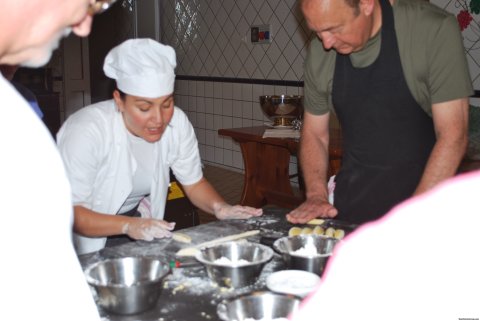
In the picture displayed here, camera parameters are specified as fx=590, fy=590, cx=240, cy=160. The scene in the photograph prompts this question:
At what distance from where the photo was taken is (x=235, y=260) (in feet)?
5.70

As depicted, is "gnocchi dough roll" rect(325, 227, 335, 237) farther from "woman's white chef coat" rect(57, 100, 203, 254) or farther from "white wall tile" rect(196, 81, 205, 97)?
"white wall tile" rect(196, 81, 205, 97)

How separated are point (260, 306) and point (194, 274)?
34 cm

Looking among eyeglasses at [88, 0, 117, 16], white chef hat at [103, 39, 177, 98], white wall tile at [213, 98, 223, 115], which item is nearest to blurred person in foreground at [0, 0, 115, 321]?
eyeglasses at [88, 0, 117, 16]

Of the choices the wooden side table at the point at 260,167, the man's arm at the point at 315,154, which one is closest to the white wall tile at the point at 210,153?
the wooden side table at the point at 260,167

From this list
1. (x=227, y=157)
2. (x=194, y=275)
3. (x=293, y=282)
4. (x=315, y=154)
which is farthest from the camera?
(x=227, y=157)

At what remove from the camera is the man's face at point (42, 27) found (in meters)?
0.69

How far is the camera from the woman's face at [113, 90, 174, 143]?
7.16 ft

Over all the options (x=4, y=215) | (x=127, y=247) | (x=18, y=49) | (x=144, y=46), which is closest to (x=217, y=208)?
(x=127, y=247)

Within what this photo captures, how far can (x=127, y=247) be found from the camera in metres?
1.94

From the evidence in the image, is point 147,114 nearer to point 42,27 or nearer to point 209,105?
point 42,27

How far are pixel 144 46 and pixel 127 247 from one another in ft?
2.52

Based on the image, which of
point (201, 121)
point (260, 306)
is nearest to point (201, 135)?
point (201, 121)

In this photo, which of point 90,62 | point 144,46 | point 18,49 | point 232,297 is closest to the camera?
point 18,49

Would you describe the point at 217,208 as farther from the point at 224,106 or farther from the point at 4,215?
the point at 224,106
